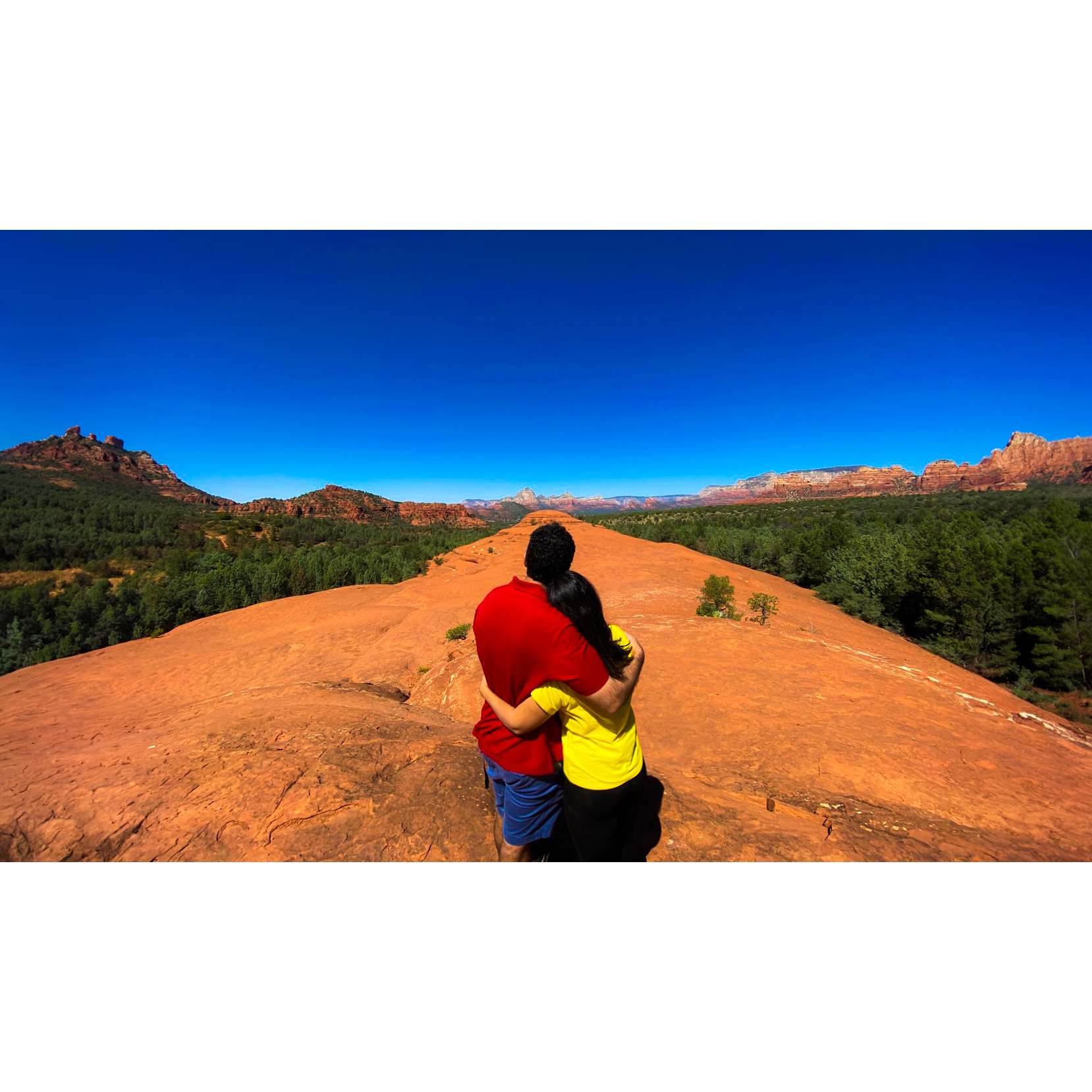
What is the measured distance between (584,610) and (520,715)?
49 centimetres

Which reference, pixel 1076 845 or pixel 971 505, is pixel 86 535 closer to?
pixel 1076 845

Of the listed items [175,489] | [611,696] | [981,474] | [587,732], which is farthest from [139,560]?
[981,474]

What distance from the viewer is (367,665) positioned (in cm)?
1118

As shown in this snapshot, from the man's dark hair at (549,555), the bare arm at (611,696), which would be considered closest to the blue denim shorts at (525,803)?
the bare arm at (611,696)

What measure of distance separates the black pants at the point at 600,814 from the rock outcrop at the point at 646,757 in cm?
92

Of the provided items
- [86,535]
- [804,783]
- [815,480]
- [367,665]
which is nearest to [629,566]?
[367,665]

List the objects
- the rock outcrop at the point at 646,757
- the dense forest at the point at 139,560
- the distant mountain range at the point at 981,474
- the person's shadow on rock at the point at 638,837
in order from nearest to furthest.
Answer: the person's shadow on rock at the point at 638,837
the rock outcrop at the point at 646,757
the dense forest at the point at 139,560
the distant mountain range at the point at 981,474

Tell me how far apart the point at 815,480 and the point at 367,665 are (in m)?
195

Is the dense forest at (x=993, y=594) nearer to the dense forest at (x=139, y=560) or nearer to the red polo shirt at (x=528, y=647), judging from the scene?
the red polo shirt at (x=528, y=647)

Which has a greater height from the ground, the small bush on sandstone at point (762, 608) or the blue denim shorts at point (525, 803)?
the blue denim shorts at point (525, 803)

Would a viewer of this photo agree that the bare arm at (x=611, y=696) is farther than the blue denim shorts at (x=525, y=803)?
No

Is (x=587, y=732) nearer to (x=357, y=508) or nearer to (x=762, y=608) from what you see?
(x=762, y=608)

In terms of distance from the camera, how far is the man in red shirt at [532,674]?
1.59 metres

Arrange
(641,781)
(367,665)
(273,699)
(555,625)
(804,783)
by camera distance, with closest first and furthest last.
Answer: (555,625) < (641,781) < (804,783) < (273,699) < (367,665)
